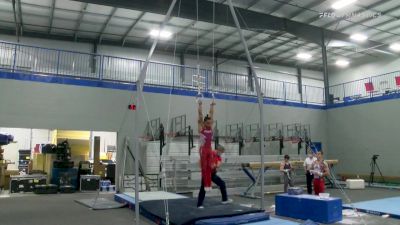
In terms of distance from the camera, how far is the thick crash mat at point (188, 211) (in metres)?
5.69

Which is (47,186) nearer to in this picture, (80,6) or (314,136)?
(80,6)

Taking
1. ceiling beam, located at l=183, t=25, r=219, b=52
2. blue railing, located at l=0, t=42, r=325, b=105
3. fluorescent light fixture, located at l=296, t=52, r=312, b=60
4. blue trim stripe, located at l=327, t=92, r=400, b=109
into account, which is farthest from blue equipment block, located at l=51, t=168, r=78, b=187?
fluorescent light fixture, located at l=296, t=52, r=312, b=60

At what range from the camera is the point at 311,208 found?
6.69m

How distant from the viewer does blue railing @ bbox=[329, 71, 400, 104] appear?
16.5 metres

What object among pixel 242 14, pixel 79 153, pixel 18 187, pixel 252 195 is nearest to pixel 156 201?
pixel 252 195

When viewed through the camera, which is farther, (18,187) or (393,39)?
(393,39)

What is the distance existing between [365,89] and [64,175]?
1543cm

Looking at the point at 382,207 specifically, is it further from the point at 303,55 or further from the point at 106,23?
the point at 303,55

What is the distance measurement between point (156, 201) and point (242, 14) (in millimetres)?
9074

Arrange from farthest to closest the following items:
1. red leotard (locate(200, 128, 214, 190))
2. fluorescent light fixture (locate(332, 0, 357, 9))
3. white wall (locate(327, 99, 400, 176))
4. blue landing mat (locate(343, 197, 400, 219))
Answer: white wall (locate(327, 99, 400, 176)) → fluorescent light fixture (locate(332, 0, 357, 9)) → blue landing mat (locate(343, 197, 400, 219)) → red leotard (locate(200, 128, 214, 190))

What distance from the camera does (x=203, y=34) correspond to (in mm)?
17250

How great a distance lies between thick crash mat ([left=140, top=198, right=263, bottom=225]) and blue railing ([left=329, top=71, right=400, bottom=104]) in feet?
38.4

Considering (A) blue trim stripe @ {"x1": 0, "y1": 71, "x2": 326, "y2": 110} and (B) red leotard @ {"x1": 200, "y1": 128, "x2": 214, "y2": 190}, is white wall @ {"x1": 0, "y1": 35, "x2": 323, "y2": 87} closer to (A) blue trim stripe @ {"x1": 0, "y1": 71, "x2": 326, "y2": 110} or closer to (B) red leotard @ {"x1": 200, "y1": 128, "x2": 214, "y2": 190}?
(A) blue trim stripe @ {"x1": 0, "y1": 71, "x2": 326, "y2": 110}

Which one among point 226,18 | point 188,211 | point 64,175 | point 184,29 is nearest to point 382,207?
point 188,211
